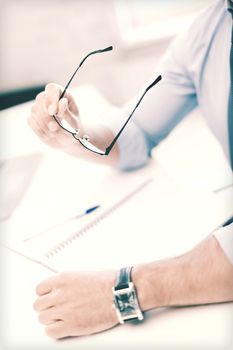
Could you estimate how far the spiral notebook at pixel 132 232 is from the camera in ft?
1.67

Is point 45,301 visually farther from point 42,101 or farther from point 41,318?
point 42,101

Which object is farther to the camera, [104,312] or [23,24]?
[23,24]

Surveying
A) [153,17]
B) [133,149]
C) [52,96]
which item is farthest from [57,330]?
[153,17]

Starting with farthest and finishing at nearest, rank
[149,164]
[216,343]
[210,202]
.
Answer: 1. [149,164]
2. [210,202]
3. [216,343]

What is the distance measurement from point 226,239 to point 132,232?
146 mm

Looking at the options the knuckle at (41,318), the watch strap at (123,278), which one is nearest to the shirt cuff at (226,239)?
the watch strap at (123,278)

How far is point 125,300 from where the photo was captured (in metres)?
0.44

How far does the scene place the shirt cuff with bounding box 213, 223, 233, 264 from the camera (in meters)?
0.43

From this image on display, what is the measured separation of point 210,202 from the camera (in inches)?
24.0

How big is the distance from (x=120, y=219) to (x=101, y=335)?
0.19m

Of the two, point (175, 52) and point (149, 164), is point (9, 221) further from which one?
point (175, 52)

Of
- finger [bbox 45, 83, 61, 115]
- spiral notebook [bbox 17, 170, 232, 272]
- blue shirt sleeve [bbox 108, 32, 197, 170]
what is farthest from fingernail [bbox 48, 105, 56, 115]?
blue shirt sleeve [bbox 108, 32, 197, 170]

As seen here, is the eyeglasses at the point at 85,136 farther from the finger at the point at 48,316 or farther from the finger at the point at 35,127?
the finger at the point at 48,316

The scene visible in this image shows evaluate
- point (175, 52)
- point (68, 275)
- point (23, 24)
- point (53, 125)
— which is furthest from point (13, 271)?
point (23, 24)
